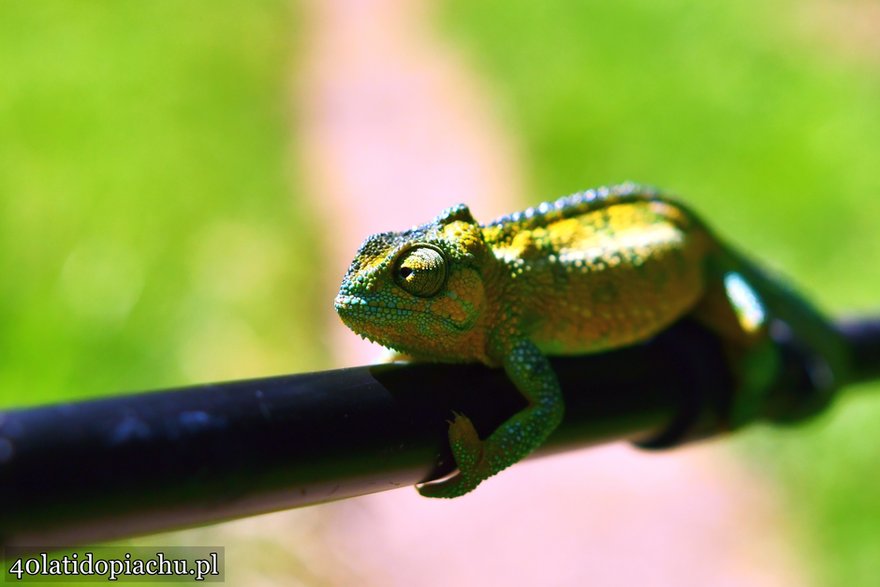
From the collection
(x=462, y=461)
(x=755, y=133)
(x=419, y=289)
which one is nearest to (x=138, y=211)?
(x=755, y=133)

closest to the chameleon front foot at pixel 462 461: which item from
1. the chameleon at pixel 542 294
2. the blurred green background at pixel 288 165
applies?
the chameleon at pixel 542 294

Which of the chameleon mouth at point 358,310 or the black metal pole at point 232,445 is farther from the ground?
the chameleon mouth at point 358,310

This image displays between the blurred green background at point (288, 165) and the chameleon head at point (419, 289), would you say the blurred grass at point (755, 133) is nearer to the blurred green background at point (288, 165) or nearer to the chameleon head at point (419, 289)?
the blurred green background at point (288, 165)

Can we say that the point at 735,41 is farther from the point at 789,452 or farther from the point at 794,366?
the point at 794,366

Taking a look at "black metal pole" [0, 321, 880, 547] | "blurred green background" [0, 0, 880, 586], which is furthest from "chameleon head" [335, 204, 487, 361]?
"blurred green background" [0, 0, 880, 586]

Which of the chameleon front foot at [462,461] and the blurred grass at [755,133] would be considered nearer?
the chameleon front foot at [462,461]

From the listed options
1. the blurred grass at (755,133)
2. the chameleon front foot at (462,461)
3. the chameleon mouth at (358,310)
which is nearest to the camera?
the chameleon front foot at (462,461)

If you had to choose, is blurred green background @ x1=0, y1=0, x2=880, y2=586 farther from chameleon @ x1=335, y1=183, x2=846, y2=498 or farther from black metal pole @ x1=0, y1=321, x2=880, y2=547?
black metal pole @ x1=0, y1=321, x2=880, y2=547

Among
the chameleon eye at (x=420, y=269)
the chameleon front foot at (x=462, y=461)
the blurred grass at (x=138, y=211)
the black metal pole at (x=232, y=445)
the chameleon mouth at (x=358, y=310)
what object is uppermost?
the blurred grass at (x=138, y=211)
